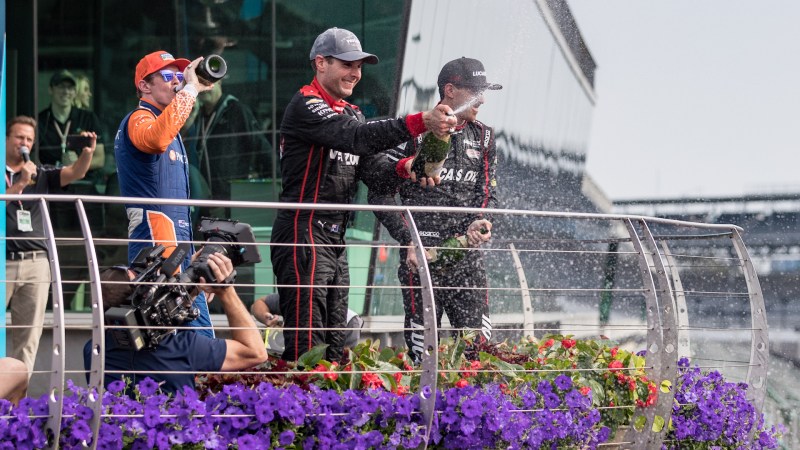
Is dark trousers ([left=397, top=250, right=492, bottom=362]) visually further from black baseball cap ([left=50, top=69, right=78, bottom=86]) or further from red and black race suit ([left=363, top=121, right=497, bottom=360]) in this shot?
black baseball cap ([left=50, top=69, right=78, bottom=86])

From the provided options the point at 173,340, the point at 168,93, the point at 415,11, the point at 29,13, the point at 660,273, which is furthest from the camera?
the point at 29,13

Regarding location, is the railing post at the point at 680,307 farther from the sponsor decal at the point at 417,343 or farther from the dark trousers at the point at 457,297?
the sponsor decal at the point at 417,343

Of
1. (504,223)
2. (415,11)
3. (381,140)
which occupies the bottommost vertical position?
(504,223)

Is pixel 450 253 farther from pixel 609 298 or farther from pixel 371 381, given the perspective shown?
pixel 609 298

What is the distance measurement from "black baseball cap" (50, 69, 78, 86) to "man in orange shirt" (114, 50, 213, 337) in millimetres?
7046

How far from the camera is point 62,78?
12.2 m

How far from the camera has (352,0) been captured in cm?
1159

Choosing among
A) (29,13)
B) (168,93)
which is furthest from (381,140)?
(29,13)

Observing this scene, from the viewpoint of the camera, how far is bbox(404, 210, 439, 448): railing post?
14.4 feet

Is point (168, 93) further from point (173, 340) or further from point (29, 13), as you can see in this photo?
point (29, 13)

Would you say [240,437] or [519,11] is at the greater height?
[519,11]

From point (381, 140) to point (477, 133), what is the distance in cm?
127

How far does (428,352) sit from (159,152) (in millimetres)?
1608

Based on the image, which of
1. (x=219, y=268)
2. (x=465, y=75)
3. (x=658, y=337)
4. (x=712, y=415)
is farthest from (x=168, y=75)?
(x=712, y=415)
